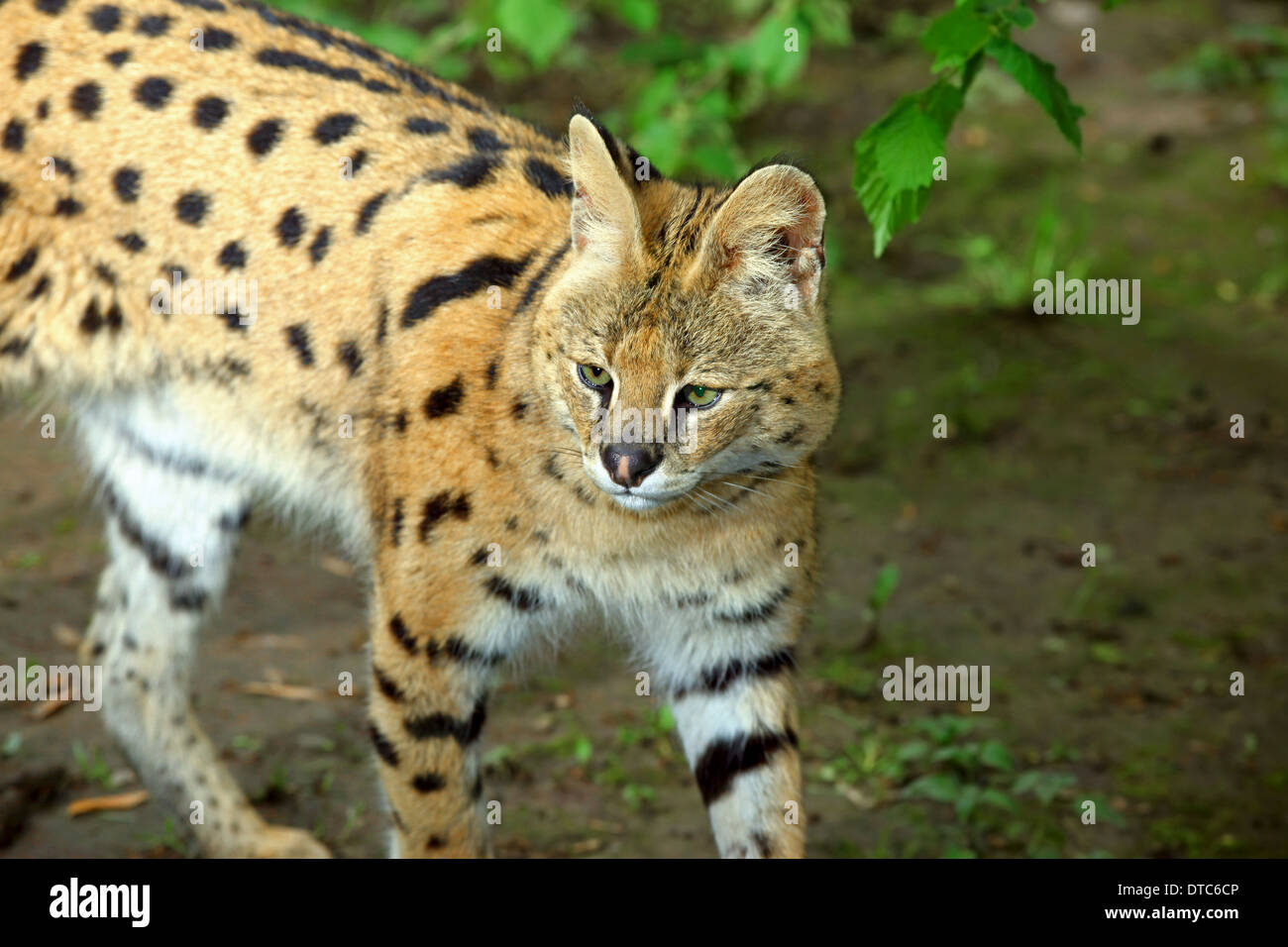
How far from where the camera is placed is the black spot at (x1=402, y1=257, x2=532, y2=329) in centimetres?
412

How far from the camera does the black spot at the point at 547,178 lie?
427cm

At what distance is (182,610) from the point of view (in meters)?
5.02

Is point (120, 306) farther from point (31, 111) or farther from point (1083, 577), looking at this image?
point (1083, 577)

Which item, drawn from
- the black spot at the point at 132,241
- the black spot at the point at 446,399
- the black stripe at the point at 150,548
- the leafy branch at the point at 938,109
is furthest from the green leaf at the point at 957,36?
the black stripe at the point at 150,548

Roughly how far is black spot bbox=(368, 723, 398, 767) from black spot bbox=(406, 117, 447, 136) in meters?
1.69

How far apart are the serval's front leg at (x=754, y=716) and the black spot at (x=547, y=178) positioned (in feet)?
4.05

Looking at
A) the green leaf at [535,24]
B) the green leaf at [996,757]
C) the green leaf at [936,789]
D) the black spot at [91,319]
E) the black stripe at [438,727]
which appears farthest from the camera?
the green leaf at [535,24]

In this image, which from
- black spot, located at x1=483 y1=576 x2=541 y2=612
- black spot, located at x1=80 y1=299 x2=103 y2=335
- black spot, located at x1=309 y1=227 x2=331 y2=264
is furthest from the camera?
black spot, located at x1=80 y1=299 x2=103 y2=335

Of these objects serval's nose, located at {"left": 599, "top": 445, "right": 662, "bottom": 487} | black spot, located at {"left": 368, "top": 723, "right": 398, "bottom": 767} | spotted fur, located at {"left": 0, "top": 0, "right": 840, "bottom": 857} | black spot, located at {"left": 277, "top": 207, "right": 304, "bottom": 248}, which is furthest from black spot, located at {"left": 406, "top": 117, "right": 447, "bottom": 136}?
black spot, located at {"left": 368, "top": 723, "right": 398, "bottom": 767}

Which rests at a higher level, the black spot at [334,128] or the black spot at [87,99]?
the black spot at [87,99]

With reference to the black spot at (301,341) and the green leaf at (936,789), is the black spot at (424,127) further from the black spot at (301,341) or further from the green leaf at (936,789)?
the green leaf at (936,789)

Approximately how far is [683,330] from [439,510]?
2.84 feet

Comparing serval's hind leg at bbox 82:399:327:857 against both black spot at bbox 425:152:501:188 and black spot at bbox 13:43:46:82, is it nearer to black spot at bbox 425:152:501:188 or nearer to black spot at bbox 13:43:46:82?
black spot at bbox 13:43:46:82

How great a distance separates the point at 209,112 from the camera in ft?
14.7
